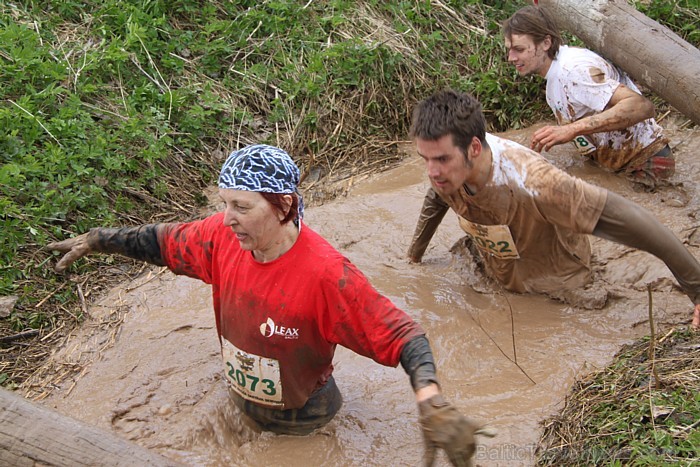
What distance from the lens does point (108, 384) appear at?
3.95 metres

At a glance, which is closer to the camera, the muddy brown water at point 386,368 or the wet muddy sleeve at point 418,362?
the wet muddy sleeve at point 418,362

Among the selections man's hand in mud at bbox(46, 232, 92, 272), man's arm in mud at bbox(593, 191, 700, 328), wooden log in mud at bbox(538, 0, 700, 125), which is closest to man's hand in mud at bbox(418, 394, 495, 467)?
man's arm in mud at bbox(593, 191, 700, 328)

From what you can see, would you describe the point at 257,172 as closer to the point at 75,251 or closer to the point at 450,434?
the point at 75,251

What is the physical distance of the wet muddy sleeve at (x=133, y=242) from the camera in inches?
135

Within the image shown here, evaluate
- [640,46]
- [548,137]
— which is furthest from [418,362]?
[640,46]

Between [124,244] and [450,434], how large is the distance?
1.76 m

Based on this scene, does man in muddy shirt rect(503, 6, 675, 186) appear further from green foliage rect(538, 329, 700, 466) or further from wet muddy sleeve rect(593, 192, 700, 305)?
green foliage rect(538, 329, 700, 466)

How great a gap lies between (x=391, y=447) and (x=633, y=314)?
1.70 meters

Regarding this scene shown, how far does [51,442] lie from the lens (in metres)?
2.52

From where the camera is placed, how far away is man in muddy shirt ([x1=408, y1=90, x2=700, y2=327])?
374 cm

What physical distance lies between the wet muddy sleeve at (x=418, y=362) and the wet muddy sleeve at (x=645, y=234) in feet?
4.68

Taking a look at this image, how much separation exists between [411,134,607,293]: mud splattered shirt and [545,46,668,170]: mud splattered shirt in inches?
45.4

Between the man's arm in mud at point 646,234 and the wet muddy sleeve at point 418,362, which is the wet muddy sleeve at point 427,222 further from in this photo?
the wet muddy sleeve at point 418,362

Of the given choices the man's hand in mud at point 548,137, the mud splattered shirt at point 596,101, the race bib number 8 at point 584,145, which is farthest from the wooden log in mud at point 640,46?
the man's hand in mud at point 548,137
